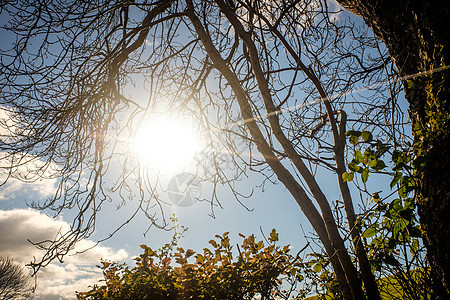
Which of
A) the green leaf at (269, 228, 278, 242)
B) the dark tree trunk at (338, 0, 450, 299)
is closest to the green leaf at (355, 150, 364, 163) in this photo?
the dark tree trunk at (338, 0, 450, 299)

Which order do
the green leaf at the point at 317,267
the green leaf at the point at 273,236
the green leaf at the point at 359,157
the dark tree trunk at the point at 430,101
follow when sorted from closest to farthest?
the dark tree trunk at the point at 430,101, the green leaf at the point at 359,157, the green leaf at the point at 317,267, the green leaf at the point at 273,236

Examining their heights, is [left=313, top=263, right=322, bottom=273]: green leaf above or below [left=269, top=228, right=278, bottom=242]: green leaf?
below

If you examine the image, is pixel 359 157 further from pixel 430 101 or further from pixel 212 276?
pixel 212 276

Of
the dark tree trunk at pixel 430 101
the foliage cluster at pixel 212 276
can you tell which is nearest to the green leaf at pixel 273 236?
the foliage cluster at pixel 212 276

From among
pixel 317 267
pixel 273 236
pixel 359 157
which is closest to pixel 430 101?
pixel 359 157

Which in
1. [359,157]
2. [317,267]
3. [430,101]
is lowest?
[317,267]

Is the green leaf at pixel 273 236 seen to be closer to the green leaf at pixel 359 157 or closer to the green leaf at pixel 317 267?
the green leaf at pixel 317 267

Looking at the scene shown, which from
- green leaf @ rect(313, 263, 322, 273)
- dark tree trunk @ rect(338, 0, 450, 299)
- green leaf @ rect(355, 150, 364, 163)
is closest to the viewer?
dark tree trunk @ rect(338, 0, 450, 299)

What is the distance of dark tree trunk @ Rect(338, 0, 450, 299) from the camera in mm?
941

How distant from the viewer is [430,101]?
1.02 meters

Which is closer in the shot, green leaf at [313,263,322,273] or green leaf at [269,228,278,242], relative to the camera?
green leaf at [313,263,322,273]

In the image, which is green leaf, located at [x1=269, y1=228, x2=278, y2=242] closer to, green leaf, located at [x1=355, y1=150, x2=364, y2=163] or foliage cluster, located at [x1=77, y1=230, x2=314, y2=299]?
foliage cluster, located at [x1=77, y1=230, x2=314, y2=299]

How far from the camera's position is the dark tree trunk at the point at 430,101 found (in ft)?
3.09

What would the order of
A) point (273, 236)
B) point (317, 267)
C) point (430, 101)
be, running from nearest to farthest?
point (430, 101) → point (317, 267) → point (273, 236)
